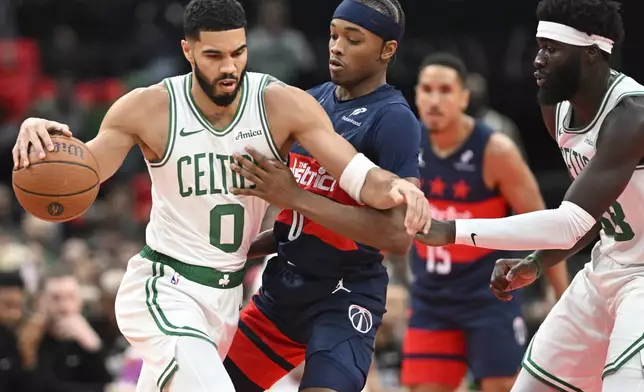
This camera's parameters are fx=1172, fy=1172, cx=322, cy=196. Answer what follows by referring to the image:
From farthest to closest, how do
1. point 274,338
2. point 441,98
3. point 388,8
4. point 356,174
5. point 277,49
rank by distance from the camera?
point 277,49 < point 441,98 < point 274,338 < point 388,8 < point 356,174

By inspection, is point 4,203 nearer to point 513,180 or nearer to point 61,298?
point 61,298

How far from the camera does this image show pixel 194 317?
555cm

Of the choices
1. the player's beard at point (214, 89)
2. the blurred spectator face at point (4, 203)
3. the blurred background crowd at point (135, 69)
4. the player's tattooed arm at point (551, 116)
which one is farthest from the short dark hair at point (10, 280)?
the player's tattooed arm at point (551, 116)

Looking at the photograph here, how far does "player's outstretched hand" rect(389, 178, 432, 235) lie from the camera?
5.28m

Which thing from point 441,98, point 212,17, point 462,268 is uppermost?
point 212,17

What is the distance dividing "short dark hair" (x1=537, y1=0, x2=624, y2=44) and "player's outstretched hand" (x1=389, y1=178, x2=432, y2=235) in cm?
125

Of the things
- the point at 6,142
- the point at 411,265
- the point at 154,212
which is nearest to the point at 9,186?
the point at 6,142

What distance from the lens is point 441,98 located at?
8.54 metres

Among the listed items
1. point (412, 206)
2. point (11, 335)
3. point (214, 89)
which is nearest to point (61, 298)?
point (11, 335)

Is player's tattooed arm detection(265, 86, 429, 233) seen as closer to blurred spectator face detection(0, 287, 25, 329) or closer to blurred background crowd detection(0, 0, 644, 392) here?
blurred spectator face detection(0, 287, 25, 329)

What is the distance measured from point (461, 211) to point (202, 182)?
3218mm

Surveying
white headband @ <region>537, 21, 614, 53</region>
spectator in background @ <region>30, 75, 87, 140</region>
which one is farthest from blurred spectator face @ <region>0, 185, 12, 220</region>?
white headband @ <region>537, 21, 614, 53</region>

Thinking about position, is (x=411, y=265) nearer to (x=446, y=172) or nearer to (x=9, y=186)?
(x=446, y=172)

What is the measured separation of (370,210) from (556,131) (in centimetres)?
126
